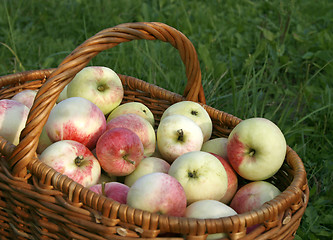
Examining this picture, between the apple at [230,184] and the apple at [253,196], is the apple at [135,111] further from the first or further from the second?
the apple at [253,196]

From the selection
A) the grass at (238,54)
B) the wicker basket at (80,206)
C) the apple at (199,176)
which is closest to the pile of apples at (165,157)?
the apple at (199,176)

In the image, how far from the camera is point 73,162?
1347 mm

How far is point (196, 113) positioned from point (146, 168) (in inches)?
14.0

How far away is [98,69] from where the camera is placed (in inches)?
72.3

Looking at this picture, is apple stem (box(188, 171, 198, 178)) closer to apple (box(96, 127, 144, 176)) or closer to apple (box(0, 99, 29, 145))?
apple (box(96, 127, 144, 176))

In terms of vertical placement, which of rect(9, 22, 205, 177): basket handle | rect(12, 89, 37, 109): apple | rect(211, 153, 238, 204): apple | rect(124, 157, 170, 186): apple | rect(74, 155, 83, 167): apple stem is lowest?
rect(211, 153, 238, 204): apple

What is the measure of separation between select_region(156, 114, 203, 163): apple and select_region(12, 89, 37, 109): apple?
1.94 feet

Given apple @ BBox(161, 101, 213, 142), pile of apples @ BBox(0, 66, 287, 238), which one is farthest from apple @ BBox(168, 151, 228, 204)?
apple @ BBox(161, 101, 213, 142)

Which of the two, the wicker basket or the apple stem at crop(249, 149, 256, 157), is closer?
the wicker basket

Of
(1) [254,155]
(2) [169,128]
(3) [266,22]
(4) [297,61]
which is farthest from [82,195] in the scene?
(3) [266,22]

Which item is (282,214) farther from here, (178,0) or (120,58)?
(178,0)

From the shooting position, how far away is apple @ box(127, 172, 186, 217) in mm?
1153

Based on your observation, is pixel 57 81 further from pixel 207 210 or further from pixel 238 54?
pixel 238 54

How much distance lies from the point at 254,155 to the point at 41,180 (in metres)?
0.72
